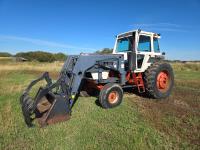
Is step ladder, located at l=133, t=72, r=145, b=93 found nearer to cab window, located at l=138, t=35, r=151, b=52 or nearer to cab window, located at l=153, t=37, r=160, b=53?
cab window, located at l=138, t=35, r=151, b=52

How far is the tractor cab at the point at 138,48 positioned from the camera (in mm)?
7930

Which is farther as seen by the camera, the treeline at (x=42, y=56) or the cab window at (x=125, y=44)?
the treeline at (x=42, y=56)

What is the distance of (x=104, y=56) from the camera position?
7441 mm

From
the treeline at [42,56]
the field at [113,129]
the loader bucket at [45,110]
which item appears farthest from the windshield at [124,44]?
the treeline at [42,56]

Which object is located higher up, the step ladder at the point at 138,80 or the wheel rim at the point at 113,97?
the step ladder at the point at 138,80

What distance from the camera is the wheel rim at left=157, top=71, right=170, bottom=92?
8.47 m

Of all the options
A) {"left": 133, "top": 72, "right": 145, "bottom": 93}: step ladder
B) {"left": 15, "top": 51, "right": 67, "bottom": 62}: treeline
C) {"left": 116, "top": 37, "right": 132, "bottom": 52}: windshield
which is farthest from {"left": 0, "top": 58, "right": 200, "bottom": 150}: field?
{"left": 15, "top": 51, "right": 67, "bottom": 62}: treeline

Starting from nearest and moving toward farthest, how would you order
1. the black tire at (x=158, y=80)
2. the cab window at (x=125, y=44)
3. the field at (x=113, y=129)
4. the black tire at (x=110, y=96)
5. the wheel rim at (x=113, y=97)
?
the field at (x=113, y=129) < the black tire at (x=110, y=96) < the wheel rim at (x=113, y=97) < the black tire at (x=158, y=80) < the cab window at (x=125, y=44)

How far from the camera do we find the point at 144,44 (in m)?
8.50

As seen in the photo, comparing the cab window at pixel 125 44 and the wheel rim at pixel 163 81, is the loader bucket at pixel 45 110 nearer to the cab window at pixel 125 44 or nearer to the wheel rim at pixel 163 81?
the cab window at pixel 125 44

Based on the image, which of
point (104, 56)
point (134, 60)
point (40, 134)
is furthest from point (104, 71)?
point (40, 134)

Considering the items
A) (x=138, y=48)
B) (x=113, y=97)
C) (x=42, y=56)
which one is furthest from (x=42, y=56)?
(x=113, y=97)

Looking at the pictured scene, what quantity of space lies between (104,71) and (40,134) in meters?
3.43

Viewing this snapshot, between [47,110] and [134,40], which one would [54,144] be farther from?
[134,40]
